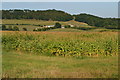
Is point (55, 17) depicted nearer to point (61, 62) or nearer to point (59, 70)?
point (61, 62)

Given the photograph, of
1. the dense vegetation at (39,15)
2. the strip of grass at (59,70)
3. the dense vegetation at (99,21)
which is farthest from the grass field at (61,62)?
the dense vegetation at (39,15)

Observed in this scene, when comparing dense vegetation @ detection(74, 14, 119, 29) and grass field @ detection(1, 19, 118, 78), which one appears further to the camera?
dense vegetation @ detection(74, 14, 119, 29)

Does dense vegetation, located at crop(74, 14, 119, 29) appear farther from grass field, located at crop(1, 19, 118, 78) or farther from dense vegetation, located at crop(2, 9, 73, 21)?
grass field, located at crop(1, 19, 118, 78)

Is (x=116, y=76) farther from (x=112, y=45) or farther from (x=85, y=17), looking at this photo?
(x=85, y=17)

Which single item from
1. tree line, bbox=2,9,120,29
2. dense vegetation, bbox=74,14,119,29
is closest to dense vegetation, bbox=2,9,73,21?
tree line, bbox=2,9,120,29

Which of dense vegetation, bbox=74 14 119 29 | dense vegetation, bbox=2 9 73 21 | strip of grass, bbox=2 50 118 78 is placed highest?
dense vegetation, bbox=2 9 73 21

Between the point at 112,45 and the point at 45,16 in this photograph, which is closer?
the point at 112,45

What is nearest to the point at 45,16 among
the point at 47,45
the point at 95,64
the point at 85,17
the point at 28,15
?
the point at 28,15

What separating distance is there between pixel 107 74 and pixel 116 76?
0.28m

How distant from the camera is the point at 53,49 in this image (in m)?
10.0

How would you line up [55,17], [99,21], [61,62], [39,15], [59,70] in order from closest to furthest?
1. [59,70]
2. [61,62]
3. [99,21]
4. [55,17]
5. [39,15]

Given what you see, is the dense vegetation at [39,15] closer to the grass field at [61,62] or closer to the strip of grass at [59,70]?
the grass field at [61,62]

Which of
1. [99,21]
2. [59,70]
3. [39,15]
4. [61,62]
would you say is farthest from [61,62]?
[39,15]

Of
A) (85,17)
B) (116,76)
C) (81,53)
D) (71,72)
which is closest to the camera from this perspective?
(116,76)
